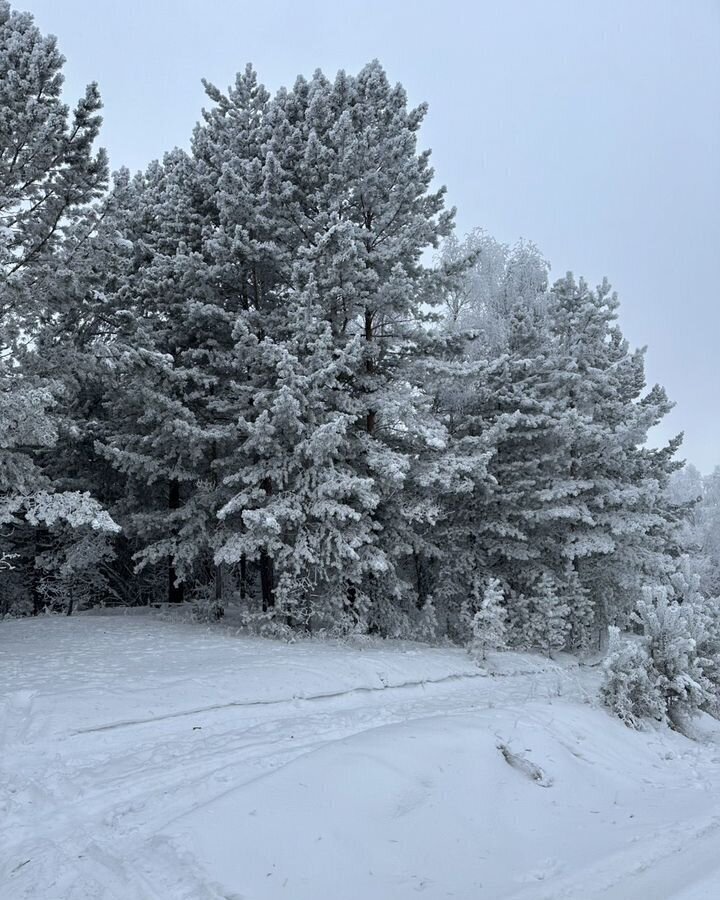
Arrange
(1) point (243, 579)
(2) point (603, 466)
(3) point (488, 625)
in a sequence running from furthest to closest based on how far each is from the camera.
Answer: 1. (1) point (243, 579)
2. (2) point (603, 466)
3. (3) point (488, 625)

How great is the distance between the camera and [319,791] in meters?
5.32

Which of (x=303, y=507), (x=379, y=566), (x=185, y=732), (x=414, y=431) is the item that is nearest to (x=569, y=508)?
(x=414, y=431)

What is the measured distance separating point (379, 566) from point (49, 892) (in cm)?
954

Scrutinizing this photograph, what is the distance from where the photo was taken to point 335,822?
4.91m

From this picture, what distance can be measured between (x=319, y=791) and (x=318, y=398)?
10.1 m

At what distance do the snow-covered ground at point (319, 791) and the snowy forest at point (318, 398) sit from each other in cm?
263

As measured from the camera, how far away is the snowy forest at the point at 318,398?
1150 cm

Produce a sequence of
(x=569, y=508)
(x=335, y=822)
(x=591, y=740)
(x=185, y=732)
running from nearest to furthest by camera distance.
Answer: (x=335, y=822) < (x=185, y=732) < (x=591, y=740) < (x=569, y=508)

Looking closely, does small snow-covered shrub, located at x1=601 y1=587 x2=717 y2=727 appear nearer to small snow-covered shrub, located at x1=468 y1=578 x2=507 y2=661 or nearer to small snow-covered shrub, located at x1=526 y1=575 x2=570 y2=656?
small snow-covered shrub, located at x1=468 y1=578 x2=507 y2=661

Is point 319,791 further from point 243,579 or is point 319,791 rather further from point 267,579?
point 243,579

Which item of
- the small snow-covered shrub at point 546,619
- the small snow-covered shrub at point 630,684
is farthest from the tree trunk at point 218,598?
the small snow-covered shrub at point 630,684

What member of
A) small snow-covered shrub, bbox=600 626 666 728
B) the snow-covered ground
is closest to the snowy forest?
small snow-covered shrub, bbox=600 626 666 728

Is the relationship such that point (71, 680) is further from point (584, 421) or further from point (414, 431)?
point (584, 421)

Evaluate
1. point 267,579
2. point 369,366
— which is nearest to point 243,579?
point 267,579
